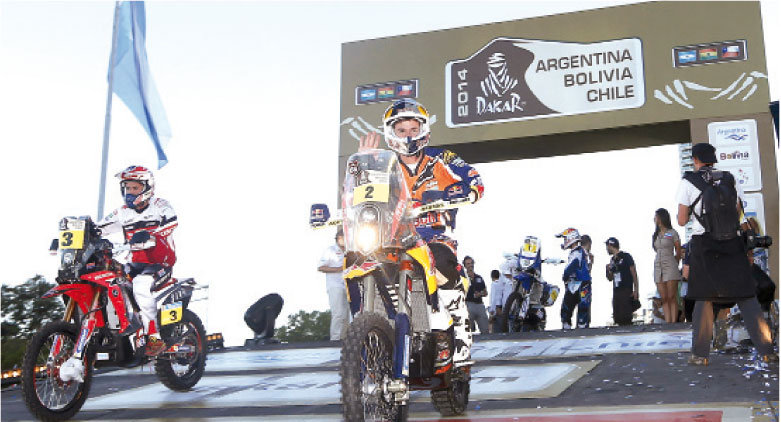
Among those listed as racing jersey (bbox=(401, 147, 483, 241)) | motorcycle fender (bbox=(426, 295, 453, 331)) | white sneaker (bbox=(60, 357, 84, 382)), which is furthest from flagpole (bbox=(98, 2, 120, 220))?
motorcycle fender (bbox=(426, 295, 453, 331))

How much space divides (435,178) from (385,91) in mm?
11521

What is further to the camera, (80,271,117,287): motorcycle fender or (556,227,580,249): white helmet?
(556,227,580,249): white helmet

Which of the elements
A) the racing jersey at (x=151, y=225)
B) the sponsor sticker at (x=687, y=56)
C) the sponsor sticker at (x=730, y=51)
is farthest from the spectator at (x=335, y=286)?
the sponsor sticker at (x=730, y=51)

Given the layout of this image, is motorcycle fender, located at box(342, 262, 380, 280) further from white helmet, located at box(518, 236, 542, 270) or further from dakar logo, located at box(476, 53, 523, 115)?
dakar logo, located at box(476, 53, 523, 115)

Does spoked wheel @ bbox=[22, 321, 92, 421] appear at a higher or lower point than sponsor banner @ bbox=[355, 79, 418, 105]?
lower

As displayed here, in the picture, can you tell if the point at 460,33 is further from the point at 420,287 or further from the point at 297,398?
the point at 420,287

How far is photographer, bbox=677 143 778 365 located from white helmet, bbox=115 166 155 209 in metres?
4.29

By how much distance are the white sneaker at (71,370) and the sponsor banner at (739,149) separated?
11.6m

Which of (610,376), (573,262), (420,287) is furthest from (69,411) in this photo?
(573,262)

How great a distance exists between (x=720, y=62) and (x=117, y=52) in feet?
38.3

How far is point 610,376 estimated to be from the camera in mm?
5852

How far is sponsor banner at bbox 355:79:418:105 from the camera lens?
15.9 m

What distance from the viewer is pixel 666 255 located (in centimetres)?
1020

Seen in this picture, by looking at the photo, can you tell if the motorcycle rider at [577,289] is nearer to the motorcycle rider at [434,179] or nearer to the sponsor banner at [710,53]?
the sponsor banner at [710,53]
